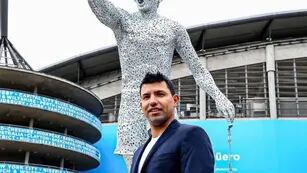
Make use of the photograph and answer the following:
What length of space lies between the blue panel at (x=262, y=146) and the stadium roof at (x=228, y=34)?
6778mm

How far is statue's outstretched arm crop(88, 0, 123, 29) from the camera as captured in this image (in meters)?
5.22

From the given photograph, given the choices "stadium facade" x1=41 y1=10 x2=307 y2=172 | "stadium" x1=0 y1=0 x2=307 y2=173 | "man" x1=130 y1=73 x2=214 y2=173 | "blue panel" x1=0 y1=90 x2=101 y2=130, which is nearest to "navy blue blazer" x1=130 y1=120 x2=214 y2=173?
"man" x1=130 y1=73 x2=214 y2=173

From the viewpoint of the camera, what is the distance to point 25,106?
70.8 ft

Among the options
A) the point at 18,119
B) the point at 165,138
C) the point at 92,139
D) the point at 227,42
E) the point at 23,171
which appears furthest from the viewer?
the point at 227,42

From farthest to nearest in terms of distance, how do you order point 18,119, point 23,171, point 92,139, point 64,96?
point 92,139, point 64,96, point 18,119, point 23,171

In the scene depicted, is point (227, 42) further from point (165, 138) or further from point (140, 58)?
point (165, 138)

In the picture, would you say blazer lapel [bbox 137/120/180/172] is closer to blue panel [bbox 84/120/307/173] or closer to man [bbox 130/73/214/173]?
man [bbox 130/73/214/173]

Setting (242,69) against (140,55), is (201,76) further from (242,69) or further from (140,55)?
(242,69)

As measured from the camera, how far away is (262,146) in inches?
858

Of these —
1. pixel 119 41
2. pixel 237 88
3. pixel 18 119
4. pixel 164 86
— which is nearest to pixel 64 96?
pixel 18 119

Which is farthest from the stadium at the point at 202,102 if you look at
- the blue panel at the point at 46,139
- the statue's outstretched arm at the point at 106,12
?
the statue's outstretched arm at the point at 106,12

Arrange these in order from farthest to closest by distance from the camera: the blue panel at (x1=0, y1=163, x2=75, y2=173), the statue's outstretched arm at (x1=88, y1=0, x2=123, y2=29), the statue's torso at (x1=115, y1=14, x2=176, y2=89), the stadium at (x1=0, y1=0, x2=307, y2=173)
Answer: the stadium at (x1=0, y1=0, x2=307, y2=173) < the blue panel at (x1=0, y1=163, x2=75, y2=173) < the statue's torso at (x1=115, y1=14, x2=176, y2=89) < the statue's outstretched arm at (x1=88, y1=0, x2=123, y2=29)

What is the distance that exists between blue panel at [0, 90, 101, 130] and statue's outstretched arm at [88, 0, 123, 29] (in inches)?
644

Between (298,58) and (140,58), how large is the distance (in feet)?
76.0
